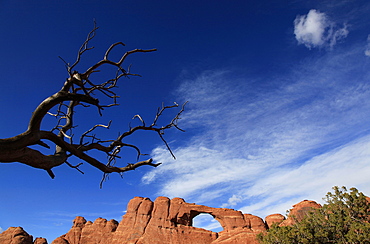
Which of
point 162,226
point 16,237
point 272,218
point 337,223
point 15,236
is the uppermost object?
point 15,236

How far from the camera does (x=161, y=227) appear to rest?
6506 cm

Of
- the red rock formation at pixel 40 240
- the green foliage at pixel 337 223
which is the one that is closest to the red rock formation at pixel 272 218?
the green foliage at pixel 337 223

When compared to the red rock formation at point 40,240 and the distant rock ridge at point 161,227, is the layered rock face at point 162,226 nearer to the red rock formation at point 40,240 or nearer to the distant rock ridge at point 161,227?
the distant rock ridge at point 161,227

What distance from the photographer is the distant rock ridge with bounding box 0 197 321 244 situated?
62.5 meters

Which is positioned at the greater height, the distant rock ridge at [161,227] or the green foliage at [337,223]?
the distant rock ridge at [161,227]

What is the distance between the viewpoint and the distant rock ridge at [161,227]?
6251 cm

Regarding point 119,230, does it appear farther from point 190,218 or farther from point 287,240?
point 287,240

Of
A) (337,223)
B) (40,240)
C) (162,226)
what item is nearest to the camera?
(337,223)

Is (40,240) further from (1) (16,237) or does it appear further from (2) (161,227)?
(2) (161,227)

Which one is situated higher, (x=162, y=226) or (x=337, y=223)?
(x=162, y=226)

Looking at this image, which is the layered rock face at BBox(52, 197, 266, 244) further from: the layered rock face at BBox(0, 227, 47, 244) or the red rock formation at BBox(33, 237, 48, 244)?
the layered rock face at BBox(0, 227, 47, 244)

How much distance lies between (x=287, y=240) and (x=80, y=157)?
24.8 m

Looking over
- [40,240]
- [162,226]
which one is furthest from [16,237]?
[162,226]

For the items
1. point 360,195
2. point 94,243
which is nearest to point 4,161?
point 360,195
